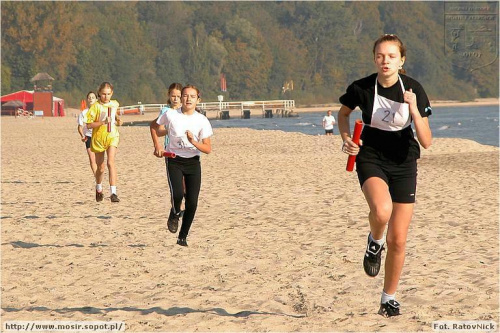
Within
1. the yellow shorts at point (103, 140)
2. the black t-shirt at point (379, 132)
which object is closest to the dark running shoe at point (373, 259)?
the black t-shirt at point (379, 132)

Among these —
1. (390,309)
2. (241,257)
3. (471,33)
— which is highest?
(471,33)

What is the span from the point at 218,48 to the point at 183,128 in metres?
115

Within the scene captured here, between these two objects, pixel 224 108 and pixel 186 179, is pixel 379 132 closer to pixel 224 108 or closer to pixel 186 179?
pixel 186 179

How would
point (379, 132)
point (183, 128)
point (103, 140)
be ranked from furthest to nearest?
point (103, 140)
point (183, 128)
point (379, 132)

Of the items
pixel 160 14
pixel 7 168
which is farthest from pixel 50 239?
pixel 160 14

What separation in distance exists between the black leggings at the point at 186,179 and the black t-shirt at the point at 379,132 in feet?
10.3

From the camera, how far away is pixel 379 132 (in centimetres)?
597

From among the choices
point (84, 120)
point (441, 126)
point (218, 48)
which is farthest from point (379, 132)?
point (218, 48)

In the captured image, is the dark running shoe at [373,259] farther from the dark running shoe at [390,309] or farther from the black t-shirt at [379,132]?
the black t-shirt at [379,132]

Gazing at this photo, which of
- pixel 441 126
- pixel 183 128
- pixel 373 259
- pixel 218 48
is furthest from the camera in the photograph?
pixel 218 48

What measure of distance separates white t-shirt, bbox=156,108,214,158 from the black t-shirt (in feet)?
9.52

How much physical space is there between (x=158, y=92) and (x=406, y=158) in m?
115

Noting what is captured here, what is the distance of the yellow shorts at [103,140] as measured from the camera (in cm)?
1273

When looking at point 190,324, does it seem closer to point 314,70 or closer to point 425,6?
point 314,70
